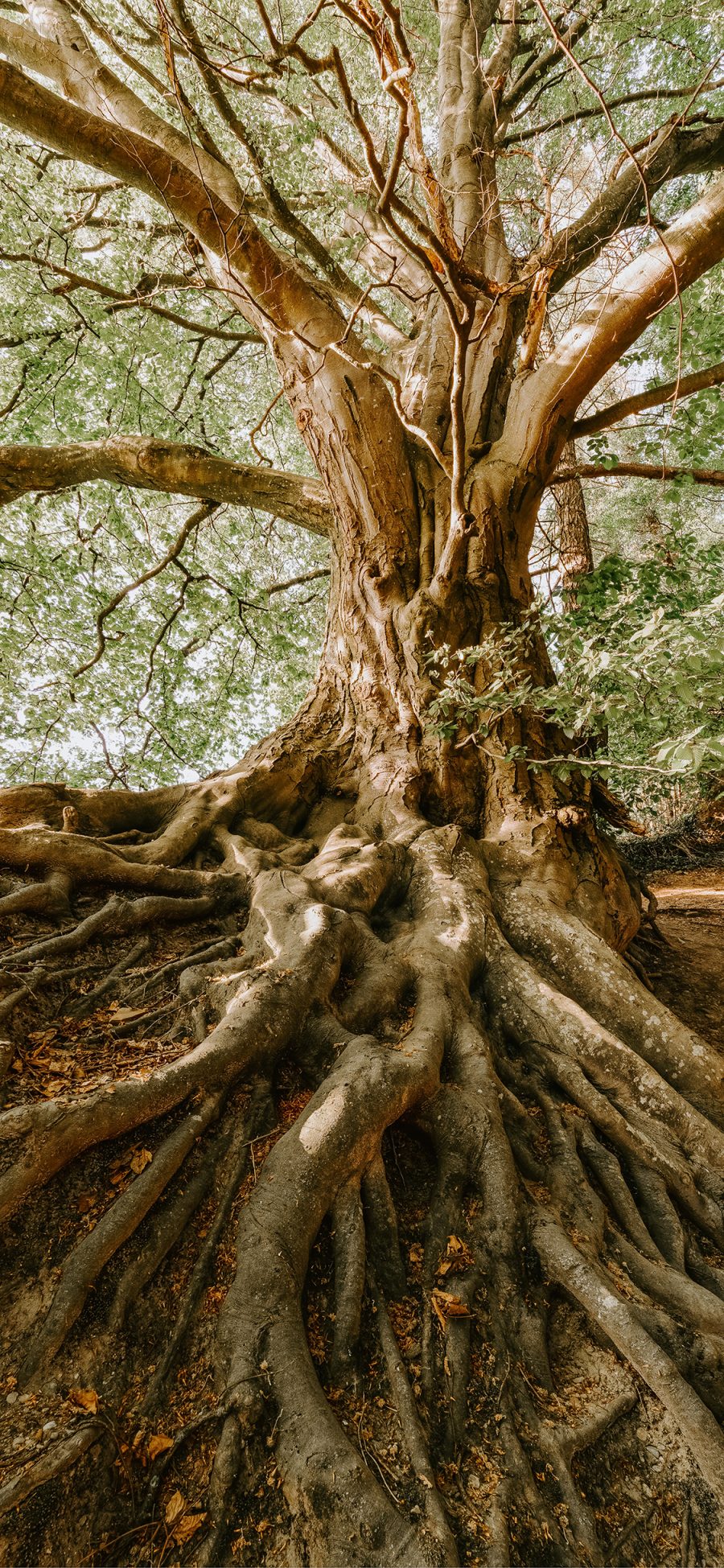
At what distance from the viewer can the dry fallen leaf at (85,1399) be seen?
152 cm

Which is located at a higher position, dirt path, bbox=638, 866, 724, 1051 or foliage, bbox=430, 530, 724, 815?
foliage, bbox=430, 530, 724, 815

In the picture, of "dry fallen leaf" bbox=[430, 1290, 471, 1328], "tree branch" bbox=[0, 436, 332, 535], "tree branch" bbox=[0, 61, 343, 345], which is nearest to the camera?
"dry fallen leaf" bbox=[430, 1290, 471, 1328]

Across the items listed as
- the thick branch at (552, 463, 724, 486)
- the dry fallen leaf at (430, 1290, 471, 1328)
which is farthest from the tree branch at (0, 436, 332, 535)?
the dry fallen leaf at (430, 1290, 471, 1328)

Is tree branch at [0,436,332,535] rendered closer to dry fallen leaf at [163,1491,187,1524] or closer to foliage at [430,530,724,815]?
Result: foliage at [430,530,724,815]

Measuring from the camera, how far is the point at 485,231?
6074mm

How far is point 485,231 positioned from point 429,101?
575 centimetres

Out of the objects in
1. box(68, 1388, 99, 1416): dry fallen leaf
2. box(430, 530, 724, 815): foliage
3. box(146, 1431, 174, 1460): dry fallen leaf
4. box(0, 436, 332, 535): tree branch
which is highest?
box(0, 436, 332, 535): tree branch

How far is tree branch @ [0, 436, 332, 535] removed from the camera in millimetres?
4855

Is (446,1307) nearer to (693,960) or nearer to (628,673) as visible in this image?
(628,673)

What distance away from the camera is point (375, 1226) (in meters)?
2.13

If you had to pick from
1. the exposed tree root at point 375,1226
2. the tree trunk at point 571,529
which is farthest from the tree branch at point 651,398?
the exposed tree root at point 375,1226

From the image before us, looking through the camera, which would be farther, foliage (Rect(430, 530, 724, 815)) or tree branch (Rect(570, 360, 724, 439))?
tree branch (Rect(570, 360, 724, 439))

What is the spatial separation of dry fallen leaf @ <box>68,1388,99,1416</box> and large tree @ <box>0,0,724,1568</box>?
0.05 feet

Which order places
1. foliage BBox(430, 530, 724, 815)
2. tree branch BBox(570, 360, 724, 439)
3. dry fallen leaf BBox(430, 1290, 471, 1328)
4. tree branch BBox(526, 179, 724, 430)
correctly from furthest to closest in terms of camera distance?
tree branch BBox(570, 360, 724, 439), tree branch BBox(526, 179, 724, 430), foliage BBox(430, 530, 724, 815), dry fallen leaf BBox(430, 1290, 471, 1328)
